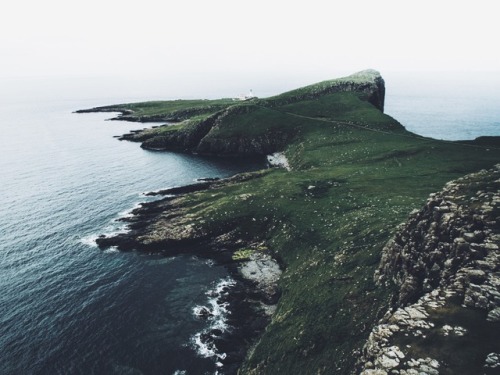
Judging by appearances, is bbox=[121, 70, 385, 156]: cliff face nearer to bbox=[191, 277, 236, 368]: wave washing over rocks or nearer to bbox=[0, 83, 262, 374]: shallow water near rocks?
bbox=[0, 83, 262, 374]: shallow water near rocks

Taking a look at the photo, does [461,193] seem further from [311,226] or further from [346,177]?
[346,177]

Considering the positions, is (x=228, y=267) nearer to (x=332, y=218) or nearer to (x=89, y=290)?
(x=332, y=218)

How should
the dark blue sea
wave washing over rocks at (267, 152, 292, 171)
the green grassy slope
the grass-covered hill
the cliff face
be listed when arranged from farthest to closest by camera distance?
the cliff face < wave washing over rocks at (267, 152, 292, 171) < the dark blue sea < the grass-covered hill < the green grassy slope

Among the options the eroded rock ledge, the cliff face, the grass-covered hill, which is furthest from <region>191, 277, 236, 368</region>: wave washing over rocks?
the cliff face

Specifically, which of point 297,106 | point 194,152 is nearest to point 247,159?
point 194,152

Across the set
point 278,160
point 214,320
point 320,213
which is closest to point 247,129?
point 278,160
